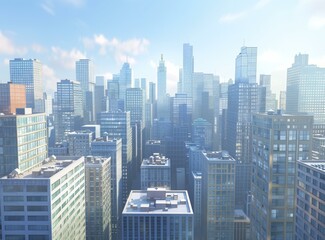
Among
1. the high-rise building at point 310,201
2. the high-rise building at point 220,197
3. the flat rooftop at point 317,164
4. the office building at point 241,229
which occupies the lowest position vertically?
the office building at point 241,229

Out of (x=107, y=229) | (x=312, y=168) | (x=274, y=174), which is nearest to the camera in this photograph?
(x=312, y=168)

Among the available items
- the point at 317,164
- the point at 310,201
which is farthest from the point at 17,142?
the point at 317,164

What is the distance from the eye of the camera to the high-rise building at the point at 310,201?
67750 millimetres

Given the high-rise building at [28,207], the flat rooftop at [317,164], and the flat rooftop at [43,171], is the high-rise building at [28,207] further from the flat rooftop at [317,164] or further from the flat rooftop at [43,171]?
the flat rooftop at [317,164]

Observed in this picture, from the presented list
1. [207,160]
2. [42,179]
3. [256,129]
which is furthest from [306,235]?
[42,179]

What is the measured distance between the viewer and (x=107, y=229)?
139 metres

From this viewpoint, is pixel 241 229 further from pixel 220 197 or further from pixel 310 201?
pixel 310 201

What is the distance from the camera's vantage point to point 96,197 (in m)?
123

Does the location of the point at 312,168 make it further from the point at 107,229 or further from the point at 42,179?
the point at 107,229

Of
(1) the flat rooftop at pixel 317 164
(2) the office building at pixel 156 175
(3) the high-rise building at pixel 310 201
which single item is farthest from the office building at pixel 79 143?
(1) the flat rooftop at pixel 317 164

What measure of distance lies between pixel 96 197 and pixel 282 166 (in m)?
84.9

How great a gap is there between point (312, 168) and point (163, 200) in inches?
1886

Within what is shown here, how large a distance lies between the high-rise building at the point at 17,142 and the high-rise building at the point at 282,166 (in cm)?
8091

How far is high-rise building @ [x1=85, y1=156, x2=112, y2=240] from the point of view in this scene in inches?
4793
